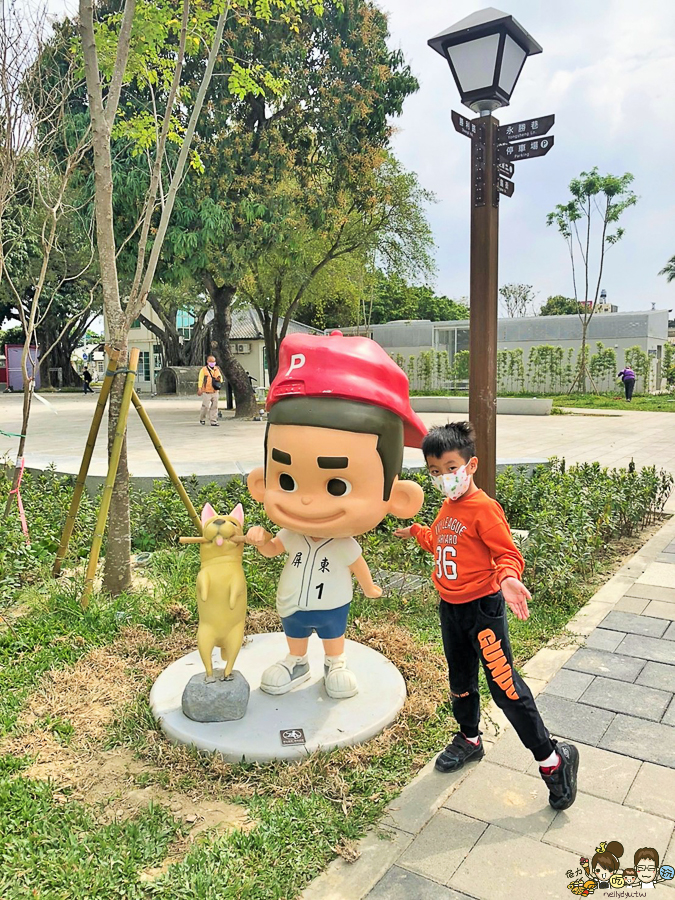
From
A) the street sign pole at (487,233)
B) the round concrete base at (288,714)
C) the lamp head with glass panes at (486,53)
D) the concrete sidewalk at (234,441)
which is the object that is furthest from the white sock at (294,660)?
the concrete sidewalk at (234,441)

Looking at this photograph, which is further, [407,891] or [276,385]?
[276,385]

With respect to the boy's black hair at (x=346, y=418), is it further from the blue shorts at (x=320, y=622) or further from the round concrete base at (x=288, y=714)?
the round concrete base at (x=288, y=714)

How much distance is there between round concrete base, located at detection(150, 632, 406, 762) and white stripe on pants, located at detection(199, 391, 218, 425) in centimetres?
1197

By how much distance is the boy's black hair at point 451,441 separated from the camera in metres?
2.59

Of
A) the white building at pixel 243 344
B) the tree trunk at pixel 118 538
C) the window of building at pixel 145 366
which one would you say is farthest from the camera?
the window of building at pixel 145 366

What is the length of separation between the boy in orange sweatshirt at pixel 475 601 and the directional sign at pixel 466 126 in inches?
89.5

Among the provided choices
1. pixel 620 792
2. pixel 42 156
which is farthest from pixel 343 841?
pixel 42 156

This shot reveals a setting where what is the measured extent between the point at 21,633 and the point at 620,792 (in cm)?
319

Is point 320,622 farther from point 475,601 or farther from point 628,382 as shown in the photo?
point 628,382

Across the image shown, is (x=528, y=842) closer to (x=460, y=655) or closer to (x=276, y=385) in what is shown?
(x=460, y=655)

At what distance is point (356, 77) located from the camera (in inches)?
551

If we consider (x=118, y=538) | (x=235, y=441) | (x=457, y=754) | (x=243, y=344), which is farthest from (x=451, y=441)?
(x=243, y=344)

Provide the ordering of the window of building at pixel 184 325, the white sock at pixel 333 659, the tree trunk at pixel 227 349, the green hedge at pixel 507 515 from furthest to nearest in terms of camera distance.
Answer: the window of building at pixel 184 325
the tree trunk at pixel 227 349
the green hedge at pixel 507 515
the white sock at pixel 333 659

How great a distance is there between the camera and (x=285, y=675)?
10.7ft
